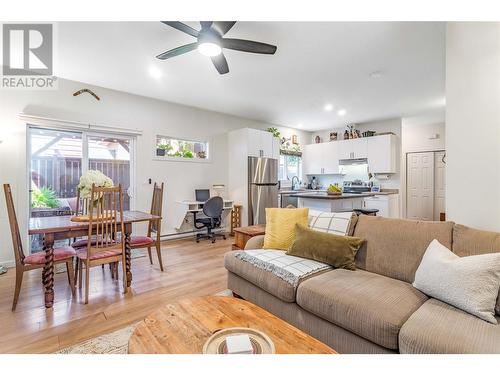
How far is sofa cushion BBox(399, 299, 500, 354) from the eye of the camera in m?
1.13

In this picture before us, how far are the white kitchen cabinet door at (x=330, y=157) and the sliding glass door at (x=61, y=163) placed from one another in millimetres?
5173

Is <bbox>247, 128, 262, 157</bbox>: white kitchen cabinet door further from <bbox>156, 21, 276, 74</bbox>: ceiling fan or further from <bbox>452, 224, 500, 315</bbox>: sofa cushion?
<bbox>452, 224, 500, 315</bbox>: sofa cushion

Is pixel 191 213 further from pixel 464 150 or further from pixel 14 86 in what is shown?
pixel 464 150

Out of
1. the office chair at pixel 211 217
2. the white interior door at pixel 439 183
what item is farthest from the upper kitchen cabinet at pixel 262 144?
the white interior door at pixel 439 183

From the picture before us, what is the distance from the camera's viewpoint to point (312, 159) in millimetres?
7566

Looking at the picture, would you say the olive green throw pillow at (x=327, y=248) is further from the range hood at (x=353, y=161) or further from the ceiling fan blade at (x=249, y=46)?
the range hood at (x=353, y=161)

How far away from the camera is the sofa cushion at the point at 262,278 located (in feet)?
6.05

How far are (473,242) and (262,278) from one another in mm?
1446

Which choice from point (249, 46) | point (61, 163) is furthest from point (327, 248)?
point (61, 163)

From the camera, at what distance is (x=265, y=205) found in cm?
586

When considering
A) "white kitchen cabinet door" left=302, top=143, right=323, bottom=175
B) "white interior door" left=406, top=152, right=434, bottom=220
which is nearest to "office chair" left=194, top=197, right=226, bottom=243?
"white kitchen cabinet door" left=302, top=143, right=323, bottom=175

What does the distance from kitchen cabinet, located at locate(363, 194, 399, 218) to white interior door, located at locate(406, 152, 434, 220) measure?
41.3 inches
